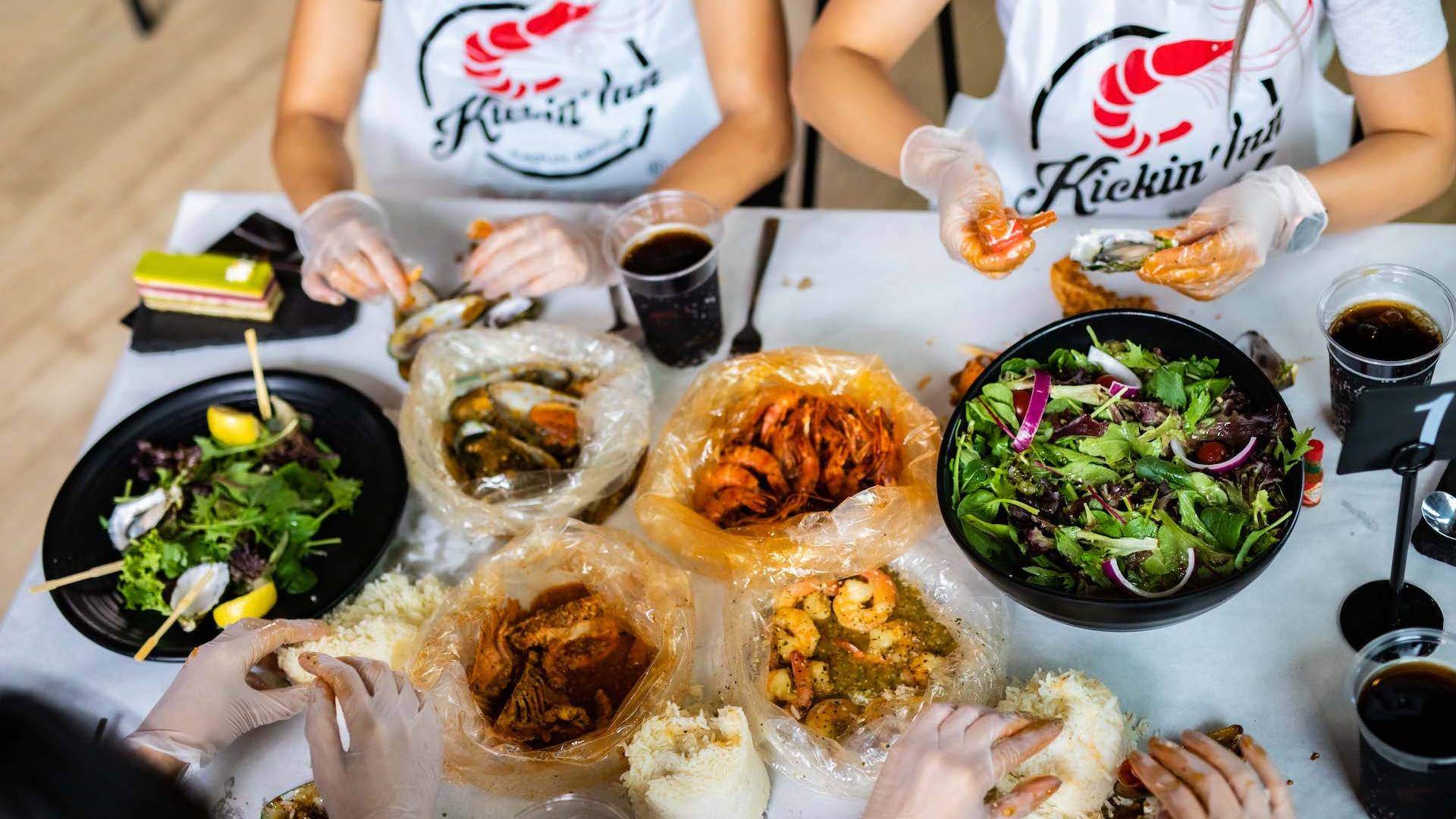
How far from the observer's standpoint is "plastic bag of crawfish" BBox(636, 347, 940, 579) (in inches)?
53.4

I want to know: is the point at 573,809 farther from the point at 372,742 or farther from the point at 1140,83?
the point at 1140,83

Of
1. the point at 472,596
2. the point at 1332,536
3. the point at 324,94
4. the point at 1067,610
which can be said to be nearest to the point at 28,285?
the point at 324,94

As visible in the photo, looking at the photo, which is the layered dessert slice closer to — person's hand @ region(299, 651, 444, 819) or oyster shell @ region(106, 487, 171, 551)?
oyster shell @ region(106, 487, 171, 551)

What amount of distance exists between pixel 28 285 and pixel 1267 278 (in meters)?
3.74

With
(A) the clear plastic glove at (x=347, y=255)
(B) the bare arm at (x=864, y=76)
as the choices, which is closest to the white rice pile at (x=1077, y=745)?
(B) the bare arm at (x=864, y=76)

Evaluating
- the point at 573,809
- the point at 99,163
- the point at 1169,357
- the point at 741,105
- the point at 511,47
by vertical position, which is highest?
the point at 511,47

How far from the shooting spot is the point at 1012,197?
83.4 inches

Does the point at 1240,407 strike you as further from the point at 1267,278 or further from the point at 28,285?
the point at 28,285

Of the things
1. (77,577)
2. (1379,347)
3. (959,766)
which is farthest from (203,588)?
(1379,347)

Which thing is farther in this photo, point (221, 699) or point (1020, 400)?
point (1020, 400)

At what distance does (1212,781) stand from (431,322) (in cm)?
136

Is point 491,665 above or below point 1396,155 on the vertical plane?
below

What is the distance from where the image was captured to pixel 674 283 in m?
1.59

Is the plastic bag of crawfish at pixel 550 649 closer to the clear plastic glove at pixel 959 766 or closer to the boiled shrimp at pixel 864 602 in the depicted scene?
the boiled shrimp at pixel 864 602
